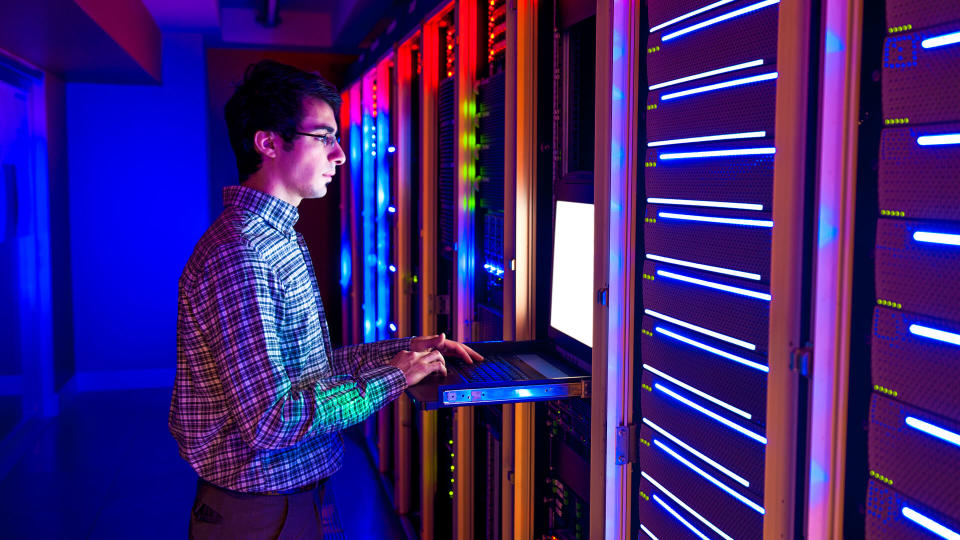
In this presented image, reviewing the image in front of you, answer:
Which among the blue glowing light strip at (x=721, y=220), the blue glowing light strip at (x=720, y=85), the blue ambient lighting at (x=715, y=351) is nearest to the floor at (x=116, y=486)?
the blue ambient lighting at (x=715, y=351)

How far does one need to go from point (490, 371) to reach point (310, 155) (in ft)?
→ 1.99

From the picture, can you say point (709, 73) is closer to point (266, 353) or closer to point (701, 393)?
point (701, 393)

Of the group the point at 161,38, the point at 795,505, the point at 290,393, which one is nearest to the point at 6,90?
the point at 161,38

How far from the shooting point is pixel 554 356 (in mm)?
2027

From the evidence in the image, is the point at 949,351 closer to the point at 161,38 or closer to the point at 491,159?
the point at 491,159

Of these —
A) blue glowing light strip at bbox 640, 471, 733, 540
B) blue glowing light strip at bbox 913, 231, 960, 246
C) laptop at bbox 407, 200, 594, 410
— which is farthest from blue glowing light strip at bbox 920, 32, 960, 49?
laptop at bbox 407, 200, 594, 410

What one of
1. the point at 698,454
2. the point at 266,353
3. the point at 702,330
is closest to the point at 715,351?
the point at 702,330

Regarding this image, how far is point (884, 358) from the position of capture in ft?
3.10

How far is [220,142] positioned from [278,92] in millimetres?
5976

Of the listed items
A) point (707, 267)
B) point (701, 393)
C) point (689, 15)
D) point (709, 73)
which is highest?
point (689, 15)

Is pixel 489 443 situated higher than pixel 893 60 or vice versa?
pixel 893 60

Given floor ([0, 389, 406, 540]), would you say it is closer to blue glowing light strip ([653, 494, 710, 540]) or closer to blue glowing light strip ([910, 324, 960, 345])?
blue glowing light strip ([653, 494, 710, 540])

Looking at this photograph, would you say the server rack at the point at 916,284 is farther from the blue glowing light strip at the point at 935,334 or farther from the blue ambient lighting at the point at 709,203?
the blue ambient lighting at the point at 709,203

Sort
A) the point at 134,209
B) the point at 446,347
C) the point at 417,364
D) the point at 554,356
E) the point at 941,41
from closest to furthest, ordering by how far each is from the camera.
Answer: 1. the point at 941,41
2. the point at 417,364
3. the point at 446,347
4. the point at 554,356
5. the point at 134,209
